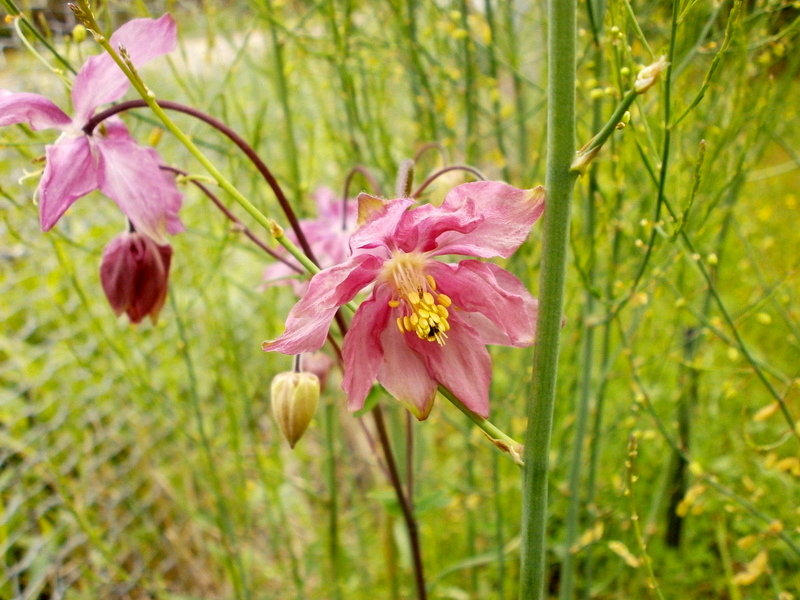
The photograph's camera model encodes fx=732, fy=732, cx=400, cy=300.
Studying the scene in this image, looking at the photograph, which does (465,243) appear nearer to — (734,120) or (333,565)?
(734,120)

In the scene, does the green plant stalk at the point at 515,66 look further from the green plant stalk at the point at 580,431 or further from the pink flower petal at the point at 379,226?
the pink flower petal at the point at 379,226

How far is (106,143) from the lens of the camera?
31.9 inches

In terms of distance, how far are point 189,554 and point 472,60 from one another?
1.84 meters

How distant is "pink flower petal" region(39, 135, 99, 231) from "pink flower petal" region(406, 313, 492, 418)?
1.25ft

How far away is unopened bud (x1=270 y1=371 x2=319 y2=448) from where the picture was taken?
2.80 feet

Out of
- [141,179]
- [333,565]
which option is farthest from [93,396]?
[141,179]

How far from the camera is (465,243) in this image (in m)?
0.74

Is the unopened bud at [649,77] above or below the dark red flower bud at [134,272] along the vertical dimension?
above

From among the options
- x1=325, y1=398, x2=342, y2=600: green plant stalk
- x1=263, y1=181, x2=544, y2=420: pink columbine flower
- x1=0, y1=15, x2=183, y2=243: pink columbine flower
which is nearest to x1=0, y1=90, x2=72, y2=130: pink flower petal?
x1=0, y1=15, x2=183, y2=243: pink columbine flower

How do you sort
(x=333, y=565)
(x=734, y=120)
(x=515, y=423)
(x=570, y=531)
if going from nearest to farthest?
(x=734, y=120) < (x=570, y=531) < (x=333, y=565) < (x=515, y=423)

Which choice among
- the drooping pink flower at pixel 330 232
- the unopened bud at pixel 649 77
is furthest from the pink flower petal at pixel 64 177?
the unopened bud at pixel 649 77

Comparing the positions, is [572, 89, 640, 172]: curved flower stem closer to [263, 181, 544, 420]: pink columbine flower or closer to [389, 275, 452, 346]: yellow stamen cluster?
[263, 181, 544, 420]: pink columbine flower

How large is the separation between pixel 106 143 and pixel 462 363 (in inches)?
18.1

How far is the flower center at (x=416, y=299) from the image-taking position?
75 centimetres
